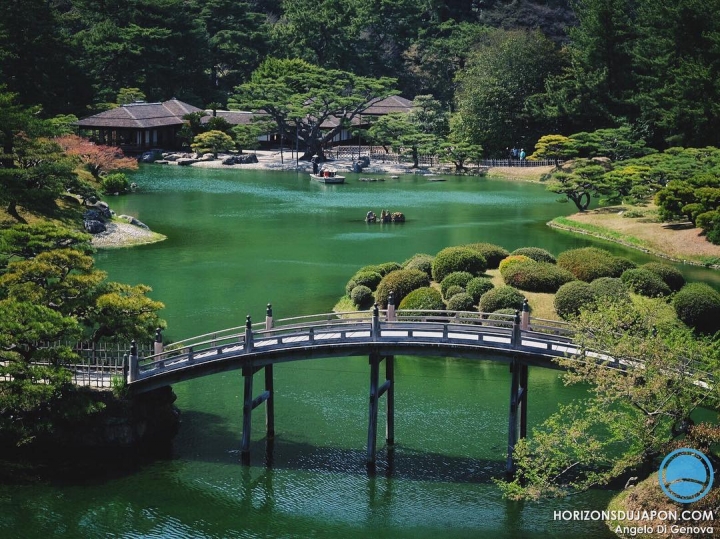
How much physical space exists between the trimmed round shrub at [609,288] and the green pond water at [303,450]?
15.0ft

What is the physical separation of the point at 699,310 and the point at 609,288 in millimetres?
3733

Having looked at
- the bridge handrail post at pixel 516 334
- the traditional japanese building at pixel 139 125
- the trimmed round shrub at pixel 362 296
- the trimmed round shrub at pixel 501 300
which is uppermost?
the traditional japanese building at pixel 139 125

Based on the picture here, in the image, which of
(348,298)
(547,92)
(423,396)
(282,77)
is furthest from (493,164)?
(423,396)

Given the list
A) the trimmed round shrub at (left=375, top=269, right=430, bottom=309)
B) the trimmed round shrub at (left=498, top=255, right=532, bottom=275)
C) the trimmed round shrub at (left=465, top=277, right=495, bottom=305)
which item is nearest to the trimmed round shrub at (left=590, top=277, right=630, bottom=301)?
the trimmed round shrub at (left=498, top=255, right=532, bottom=275)

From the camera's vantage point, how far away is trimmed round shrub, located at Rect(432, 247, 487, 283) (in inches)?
1895

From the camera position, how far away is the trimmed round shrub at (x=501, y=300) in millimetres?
44312

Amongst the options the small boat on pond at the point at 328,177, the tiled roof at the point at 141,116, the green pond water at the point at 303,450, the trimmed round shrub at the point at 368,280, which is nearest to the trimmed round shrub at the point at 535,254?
the trimmed round shrub at the point at 368,280

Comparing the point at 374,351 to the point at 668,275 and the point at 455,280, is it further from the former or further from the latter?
the point at 668,275

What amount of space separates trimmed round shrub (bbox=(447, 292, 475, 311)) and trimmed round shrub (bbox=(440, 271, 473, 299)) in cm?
109

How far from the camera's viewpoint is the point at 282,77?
107 m

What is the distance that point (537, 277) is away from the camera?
46.7 m

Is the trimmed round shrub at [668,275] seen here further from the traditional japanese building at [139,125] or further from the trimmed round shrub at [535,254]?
the traditional japanese building at [139,125]

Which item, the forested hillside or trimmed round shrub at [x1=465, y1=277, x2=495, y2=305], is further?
the forested hillside

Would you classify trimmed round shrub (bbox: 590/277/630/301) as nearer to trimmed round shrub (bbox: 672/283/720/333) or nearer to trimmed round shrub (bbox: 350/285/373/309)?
trimmed round shrub (bbox: 672/283/720/333)
